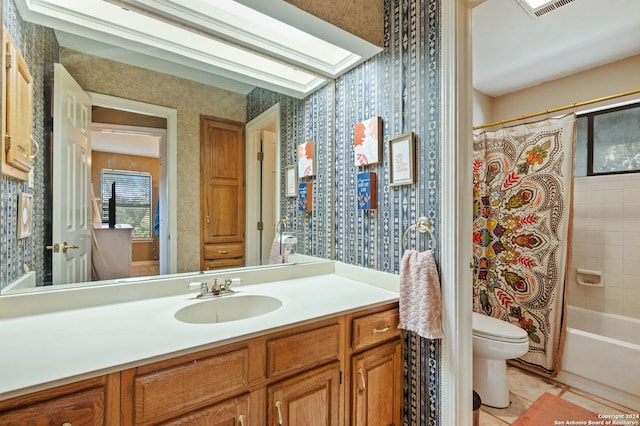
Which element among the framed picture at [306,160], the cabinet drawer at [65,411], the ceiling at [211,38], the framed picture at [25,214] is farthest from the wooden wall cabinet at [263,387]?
the ceiling at [211,38]

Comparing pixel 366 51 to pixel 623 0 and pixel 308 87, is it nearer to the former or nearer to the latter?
pixel 308 87

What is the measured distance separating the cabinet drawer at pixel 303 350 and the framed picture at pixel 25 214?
39.2 inches

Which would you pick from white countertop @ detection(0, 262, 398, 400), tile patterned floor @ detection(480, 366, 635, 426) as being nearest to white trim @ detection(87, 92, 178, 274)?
white countertop @ detection(0, 262, 398, 400)

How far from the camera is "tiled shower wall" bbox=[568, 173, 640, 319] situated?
222cm

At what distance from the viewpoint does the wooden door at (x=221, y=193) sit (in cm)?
147

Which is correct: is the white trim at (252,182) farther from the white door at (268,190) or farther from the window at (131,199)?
the window at (131,199)

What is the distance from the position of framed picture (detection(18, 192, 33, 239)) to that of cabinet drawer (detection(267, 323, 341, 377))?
995 millimetres

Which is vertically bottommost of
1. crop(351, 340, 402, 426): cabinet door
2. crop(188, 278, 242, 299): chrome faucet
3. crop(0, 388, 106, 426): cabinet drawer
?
crop(351, 340, 402, 426): cabinet door

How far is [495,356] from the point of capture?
5.74 ft

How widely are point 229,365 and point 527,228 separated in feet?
7.40

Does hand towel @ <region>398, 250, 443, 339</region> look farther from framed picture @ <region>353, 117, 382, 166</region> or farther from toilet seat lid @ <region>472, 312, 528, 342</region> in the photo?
toilet seat lid @ <region>472, 312, 528, 342</region>

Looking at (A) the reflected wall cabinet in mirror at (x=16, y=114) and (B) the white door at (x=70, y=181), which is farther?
(B) the white door at (x=70, y=181)

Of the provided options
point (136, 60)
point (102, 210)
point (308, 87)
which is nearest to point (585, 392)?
point (308, 87)

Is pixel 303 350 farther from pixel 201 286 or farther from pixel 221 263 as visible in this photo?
pixel 221 263
